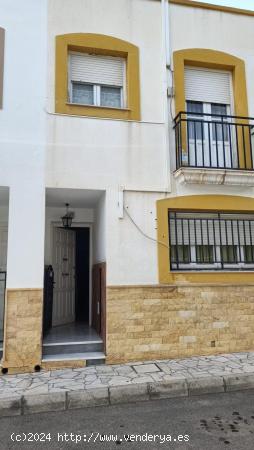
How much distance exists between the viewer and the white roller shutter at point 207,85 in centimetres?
805

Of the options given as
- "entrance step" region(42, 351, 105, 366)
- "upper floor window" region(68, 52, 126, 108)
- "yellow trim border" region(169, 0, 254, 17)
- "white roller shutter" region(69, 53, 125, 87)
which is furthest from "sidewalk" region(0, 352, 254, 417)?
"yellow trim border" region(169, 0, 254, 17)

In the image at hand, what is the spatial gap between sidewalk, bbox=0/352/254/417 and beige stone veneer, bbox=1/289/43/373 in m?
0.25

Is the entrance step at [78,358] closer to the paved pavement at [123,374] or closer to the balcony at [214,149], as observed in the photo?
the paved pavement at [123,374]

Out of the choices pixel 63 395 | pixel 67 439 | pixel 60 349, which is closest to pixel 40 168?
pixel 60 349

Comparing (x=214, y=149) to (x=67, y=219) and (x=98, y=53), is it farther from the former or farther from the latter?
(x=67, y=219)

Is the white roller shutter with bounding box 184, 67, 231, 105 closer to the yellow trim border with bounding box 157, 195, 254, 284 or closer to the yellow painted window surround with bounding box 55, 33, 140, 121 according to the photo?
the yellow painted window surround with bounding box 55, 33, 140, 121

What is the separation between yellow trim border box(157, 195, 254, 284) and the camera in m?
7.11

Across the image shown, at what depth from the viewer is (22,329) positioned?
6344 millimetres

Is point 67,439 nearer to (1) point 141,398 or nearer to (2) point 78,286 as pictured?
(1) point 141,398

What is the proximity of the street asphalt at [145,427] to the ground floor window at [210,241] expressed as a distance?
114 inches

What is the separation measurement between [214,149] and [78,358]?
526 cm

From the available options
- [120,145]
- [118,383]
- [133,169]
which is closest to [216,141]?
[133,169]

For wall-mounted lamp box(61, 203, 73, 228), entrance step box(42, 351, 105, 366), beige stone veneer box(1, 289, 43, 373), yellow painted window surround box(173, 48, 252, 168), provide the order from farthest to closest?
wall-mounted lamp box(61, 203, 73, 228) → yellow painted window surround box(173, 48, 252, 168) → entrance step box(42, 351, 105, 366) → beige stone veneer box(1, 289, 43, 373)

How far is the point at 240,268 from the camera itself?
7.73 m
